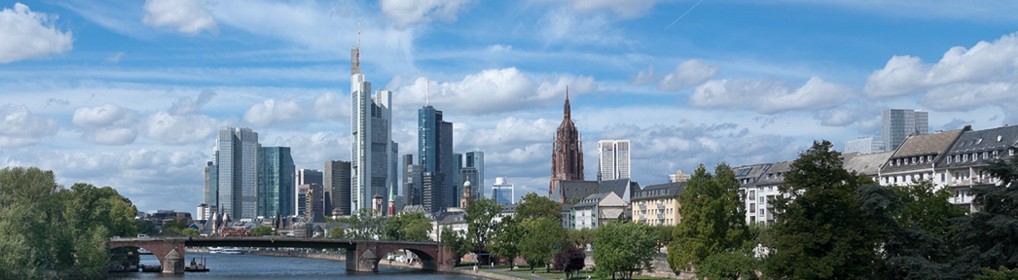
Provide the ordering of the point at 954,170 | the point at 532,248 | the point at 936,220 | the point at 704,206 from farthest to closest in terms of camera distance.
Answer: the point at 532,248, the point at 954,170, the point at 704,206, the point at 936,220

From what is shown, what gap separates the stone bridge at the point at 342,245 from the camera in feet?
569

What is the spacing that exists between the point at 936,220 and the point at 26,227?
231ft

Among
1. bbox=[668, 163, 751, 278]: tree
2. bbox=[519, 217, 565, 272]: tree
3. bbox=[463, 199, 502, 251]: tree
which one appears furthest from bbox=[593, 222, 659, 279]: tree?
bbox=[463, 199, 502, 251]: tree

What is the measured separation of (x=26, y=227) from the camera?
326ft

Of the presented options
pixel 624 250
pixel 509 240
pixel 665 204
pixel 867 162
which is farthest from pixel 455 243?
pixel 624 250

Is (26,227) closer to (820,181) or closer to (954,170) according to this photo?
(820,181)

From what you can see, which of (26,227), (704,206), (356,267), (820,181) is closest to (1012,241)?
(820,181)

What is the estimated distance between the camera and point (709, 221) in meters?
95.8

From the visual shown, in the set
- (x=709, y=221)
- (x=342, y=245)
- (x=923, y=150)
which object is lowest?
(x=342, y=245)

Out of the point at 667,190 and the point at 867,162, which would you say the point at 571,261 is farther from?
the point at 667,190

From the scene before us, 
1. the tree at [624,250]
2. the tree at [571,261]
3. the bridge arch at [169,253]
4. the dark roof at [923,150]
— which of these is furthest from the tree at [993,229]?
the bridge arch at [169,253]

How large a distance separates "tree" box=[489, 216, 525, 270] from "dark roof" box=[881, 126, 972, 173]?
47.5 meters

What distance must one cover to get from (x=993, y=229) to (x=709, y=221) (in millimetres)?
29422

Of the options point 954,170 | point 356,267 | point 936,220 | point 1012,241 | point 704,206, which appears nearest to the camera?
point 1012,241
